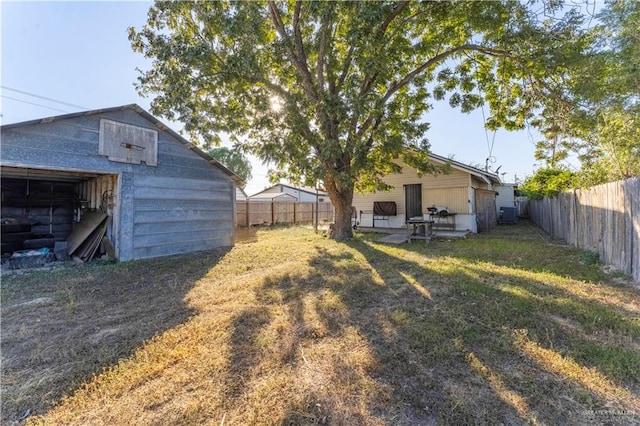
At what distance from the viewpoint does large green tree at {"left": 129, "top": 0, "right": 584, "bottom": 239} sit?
7184mm

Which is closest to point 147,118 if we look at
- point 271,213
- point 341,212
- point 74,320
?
point 74,320

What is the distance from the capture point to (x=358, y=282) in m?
5.02

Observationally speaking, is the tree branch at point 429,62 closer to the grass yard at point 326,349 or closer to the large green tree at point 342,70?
the large green tree at point 342,70

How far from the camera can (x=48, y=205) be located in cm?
862

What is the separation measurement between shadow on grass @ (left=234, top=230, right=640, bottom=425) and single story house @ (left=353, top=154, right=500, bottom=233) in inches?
287

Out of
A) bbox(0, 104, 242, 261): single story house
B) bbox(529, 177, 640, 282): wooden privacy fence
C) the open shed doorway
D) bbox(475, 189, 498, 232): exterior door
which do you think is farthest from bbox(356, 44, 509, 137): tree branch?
the open shed doorway

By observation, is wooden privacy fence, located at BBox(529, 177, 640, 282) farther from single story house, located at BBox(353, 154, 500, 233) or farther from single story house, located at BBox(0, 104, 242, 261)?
single story house, located at BBox(0, 104, 242, 261)

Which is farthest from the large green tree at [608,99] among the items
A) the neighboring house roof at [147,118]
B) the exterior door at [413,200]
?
the neighboring house roof at [147,118]

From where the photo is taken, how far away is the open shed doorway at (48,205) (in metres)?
7.30

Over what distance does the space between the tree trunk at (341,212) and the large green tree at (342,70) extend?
49 millimetres

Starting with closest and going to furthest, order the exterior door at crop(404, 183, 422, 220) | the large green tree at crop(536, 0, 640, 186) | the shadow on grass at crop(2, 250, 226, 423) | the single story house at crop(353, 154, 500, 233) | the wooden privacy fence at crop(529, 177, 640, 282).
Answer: the shadow on grass at crop(2, 250, 226, 423) → the large green tree at crop(536, 0, 640, 186) → the wooden privacy fence at crop(529, 177, 640, 282) → the single story house at crop(353, 154, 500, 233) → the exterior door at crop(404, 183, 422, 220)

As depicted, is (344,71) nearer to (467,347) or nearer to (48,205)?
(467,347)

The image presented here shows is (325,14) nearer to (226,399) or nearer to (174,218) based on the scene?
(174,218)

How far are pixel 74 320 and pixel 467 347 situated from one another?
15.8 feet
